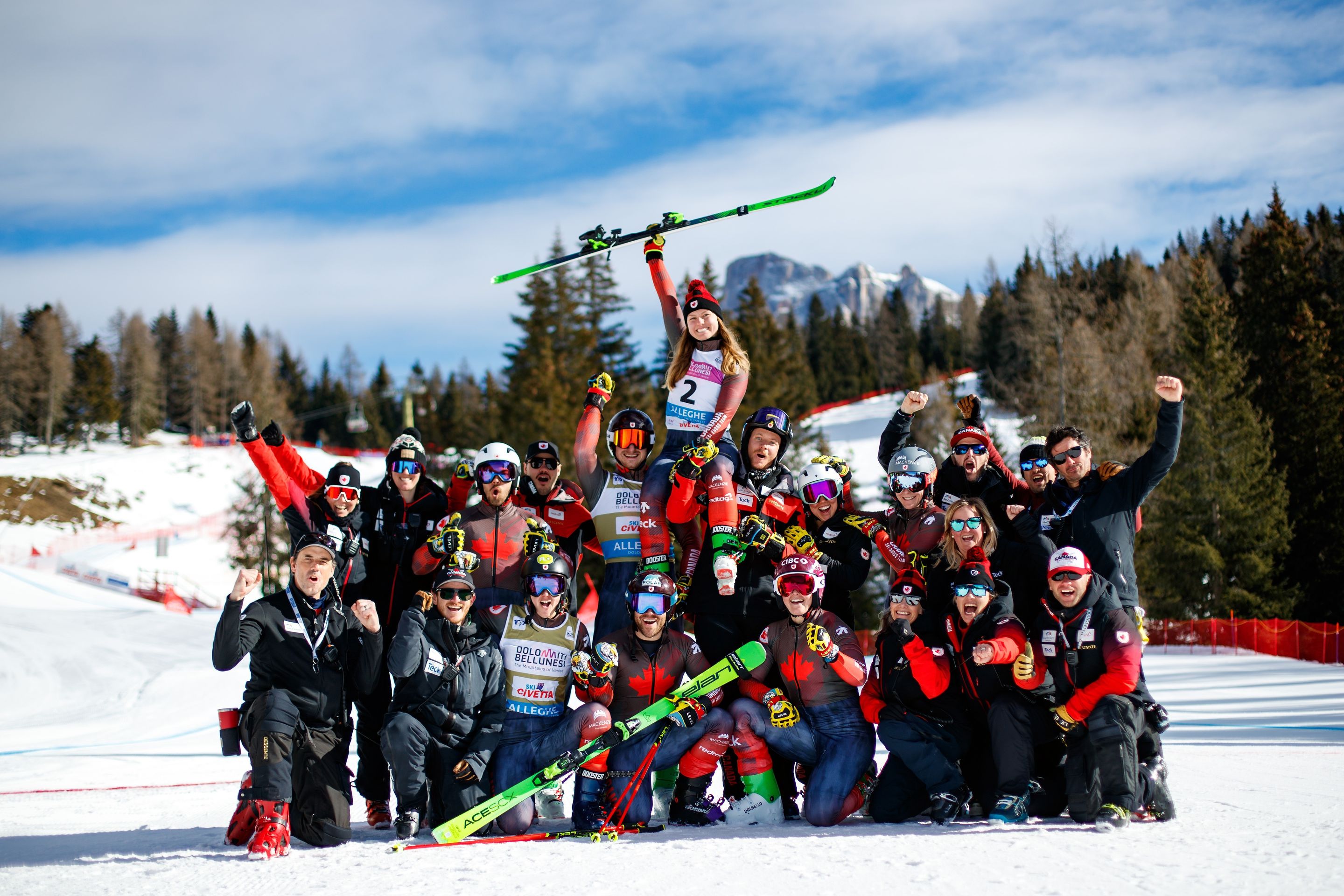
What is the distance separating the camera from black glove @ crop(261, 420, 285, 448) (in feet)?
20.5

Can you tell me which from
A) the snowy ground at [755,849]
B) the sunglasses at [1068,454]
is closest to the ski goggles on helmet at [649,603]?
the snowy ground at [755,849]

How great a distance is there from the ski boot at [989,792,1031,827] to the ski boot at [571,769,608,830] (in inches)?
82.6

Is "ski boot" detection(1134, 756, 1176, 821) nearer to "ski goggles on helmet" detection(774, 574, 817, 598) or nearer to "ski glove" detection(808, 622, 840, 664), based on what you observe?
"ski glove" detection(808, 622, 840, 664)

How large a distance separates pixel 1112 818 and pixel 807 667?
1716 millimetres

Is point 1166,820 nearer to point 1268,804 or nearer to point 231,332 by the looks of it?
point 1268,804

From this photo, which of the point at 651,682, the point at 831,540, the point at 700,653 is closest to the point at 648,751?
the point at 651,682

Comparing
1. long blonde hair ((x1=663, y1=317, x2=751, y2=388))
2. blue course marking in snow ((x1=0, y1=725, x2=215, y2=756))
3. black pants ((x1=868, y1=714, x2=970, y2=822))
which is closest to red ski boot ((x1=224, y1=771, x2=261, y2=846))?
black pants ((x1=868, y1=714, x2=970, y2=822))

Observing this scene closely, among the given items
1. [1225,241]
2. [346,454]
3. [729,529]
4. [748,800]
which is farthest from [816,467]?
[1225,241]

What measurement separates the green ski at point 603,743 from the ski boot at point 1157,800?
212 centimetres

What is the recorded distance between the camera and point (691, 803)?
552 centimetres

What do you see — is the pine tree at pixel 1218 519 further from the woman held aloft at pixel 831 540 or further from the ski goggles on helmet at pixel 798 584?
the ski goggles on helmet at pixel 798 584

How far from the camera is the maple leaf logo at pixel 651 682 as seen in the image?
5.53 m

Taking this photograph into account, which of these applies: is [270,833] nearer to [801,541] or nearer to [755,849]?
[755,849]

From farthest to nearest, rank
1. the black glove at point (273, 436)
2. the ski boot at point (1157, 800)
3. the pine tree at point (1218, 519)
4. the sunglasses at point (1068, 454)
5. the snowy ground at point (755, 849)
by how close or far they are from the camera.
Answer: the pine tree at point (1218, 519)
the black glove at point (273, 436)
the sunglasses at point (1068, 454)
the ski boot at point (1157, 800)
the snowy ground at point (755, 849)
